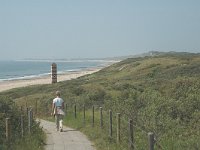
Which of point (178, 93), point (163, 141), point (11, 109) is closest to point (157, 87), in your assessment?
point (178, 93)

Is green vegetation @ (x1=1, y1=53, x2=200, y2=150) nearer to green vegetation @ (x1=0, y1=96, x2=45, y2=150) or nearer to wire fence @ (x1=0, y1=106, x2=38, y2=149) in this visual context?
green vegetation @ (x1=0, y1=96, x2=45, y2=150)

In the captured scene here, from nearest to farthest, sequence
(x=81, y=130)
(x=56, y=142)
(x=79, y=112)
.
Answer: (x=56, y=142), (x=81, y=130), (x=79, y=112)

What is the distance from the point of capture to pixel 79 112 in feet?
86.3

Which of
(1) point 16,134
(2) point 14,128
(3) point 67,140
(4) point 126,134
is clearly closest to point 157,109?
(3) point 67,140

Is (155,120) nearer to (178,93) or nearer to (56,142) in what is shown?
(56,142)

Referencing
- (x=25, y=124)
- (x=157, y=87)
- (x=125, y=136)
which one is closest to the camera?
(x=125, y=136)

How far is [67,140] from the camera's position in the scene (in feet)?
54.5

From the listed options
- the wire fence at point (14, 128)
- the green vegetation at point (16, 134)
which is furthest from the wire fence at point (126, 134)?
the wire fence at point (14, 128)

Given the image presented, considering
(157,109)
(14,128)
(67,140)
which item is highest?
Result: (14,128)

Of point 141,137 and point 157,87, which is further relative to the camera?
point 157,87

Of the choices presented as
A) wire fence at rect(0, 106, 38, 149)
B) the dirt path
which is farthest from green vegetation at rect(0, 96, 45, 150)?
the dirt path

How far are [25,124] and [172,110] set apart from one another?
30.7 feet

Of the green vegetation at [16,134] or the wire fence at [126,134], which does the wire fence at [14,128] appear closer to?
the green vegetation at [16,134]

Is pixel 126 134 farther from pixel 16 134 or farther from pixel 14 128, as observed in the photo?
pixel 14 128
